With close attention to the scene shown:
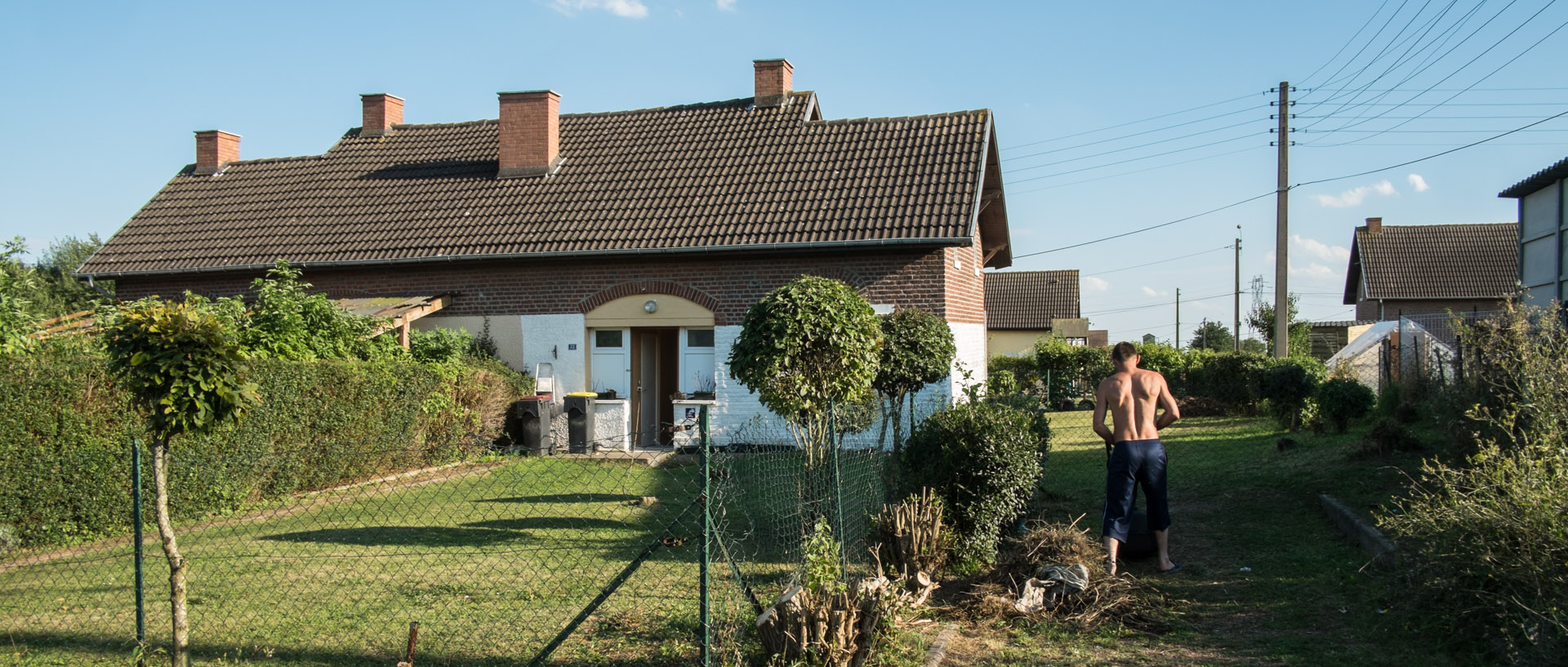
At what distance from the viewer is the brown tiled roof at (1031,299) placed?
48062 millimetres

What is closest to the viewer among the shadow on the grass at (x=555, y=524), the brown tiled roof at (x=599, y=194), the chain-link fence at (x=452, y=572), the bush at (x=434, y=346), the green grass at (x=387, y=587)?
the chain-link fence at (x=452, y=572)

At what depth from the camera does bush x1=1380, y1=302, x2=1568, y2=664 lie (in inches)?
201

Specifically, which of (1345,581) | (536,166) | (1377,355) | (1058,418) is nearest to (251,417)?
(536,166)

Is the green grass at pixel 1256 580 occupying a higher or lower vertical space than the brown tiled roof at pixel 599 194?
lower

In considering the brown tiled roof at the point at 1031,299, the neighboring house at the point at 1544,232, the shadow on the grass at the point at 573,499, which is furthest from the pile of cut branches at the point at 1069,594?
the brown tiled roof at the point at 1031,299

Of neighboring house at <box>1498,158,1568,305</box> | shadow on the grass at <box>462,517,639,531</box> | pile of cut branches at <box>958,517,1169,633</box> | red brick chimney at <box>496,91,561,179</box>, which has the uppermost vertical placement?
red brick chimney at <box>496,91,561,179</box>

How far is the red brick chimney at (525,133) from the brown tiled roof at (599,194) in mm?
346

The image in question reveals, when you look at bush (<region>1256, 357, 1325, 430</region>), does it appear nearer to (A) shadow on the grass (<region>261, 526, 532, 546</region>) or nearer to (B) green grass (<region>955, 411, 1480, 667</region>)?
(B) green grass (<region>955, 411, 1480, 667</region>)

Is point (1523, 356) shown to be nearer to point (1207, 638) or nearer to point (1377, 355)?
point (1207, 638)

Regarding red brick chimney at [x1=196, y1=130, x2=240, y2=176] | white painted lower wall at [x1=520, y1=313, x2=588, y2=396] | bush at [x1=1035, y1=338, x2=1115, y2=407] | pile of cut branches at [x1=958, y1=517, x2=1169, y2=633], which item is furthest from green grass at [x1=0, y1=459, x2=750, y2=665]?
bush at [x1=1035, y1=338, x2=1115, y2=407]

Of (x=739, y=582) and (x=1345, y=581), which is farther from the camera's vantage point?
(x=1345, y=581)

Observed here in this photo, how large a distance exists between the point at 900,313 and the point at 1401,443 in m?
5.87

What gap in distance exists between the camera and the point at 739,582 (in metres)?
5.62

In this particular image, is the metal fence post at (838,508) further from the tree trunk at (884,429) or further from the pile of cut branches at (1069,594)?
the tree trunk at (884,429)
